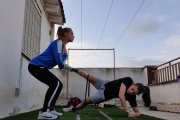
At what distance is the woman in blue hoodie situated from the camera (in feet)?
12.6

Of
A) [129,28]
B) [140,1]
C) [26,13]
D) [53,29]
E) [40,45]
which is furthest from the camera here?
[53,29]

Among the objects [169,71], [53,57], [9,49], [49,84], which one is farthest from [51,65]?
[169,71]

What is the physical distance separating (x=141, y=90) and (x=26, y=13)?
402 cm

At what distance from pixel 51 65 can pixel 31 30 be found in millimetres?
3678

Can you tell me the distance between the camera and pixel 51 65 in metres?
4.04

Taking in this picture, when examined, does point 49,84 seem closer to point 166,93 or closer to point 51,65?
point 51,65

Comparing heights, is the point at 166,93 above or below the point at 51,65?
below

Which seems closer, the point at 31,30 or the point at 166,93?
the point at 31,30

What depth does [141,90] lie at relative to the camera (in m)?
3.80

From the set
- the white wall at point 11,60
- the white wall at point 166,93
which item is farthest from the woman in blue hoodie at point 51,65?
the white wall at point 166,93

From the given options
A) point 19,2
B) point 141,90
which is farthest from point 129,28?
point 141,90

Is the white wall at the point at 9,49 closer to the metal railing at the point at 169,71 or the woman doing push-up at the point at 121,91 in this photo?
the woman doing push-up at the point at 121,91

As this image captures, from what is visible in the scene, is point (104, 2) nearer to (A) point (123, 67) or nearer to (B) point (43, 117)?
(A) point (123, 67)

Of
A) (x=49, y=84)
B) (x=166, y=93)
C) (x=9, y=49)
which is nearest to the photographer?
(x=49, y=84)
